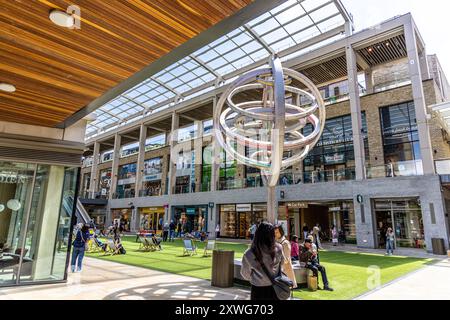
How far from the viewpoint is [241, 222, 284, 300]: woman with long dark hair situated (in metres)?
3.31

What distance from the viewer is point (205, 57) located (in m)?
26.9

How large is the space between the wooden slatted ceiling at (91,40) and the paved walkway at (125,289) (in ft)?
14.8

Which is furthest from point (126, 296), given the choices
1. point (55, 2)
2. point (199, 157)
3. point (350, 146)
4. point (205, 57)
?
point (199, 157)

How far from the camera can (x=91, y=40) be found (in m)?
4.43

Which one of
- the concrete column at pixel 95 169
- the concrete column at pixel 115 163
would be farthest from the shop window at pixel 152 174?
the concrete column at pixel 95 169

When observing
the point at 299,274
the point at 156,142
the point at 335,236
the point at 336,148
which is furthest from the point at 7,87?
the point at 156,142

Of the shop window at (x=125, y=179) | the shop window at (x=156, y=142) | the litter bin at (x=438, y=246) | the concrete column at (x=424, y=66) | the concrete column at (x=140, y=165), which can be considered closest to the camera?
the litter bin at (x=438, y=246)

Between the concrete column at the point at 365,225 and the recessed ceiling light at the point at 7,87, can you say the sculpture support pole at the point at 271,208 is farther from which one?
the concrete column at the point at 365,225

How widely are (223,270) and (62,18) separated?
22.4 feet

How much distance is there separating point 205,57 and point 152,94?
1021 cm

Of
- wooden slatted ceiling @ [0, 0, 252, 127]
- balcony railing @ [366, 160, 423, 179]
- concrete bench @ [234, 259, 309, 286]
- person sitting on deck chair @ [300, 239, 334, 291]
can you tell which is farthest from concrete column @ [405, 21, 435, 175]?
wooden slatted ceiling @ [0, 0, 252, 127]

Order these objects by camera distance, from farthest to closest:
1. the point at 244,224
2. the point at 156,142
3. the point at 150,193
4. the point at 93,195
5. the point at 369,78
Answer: the point at 93,195, the point at 156,142, the point at 150,193, the point at 244,224, the point at 369,78

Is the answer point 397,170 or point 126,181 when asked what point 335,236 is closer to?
point 397,170

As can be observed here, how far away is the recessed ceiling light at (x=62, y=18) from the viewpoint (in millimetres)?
3822
